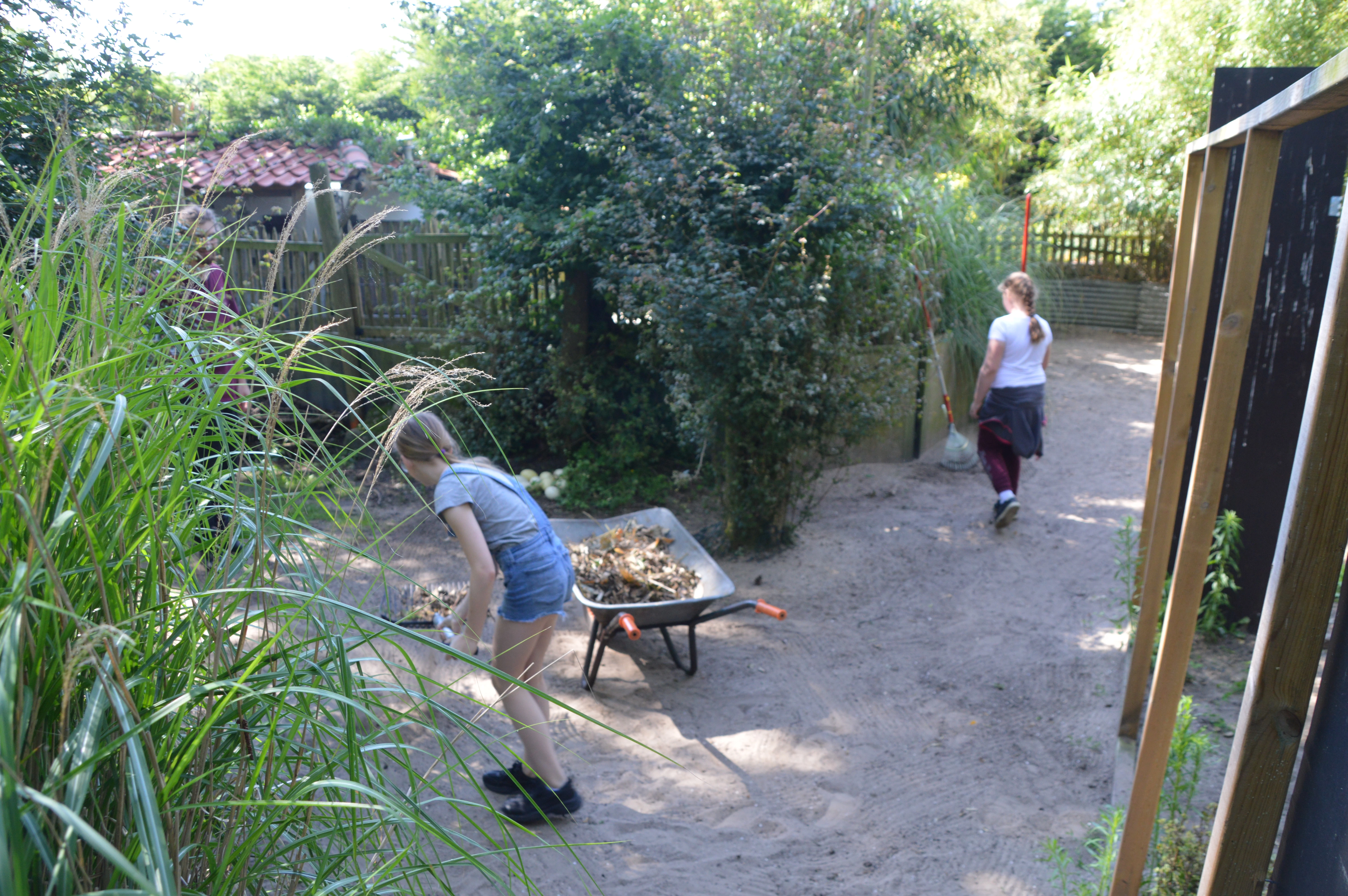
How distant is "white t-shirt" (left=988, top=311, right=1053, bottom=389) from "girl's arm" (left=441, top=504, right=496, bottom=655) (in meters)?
4.32

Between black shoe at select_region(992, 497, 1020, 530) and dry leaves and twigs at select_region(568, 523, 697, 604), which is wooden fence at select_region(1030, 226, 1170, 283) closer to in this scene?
black shoe at select_region(992, 497, 1020, 530)

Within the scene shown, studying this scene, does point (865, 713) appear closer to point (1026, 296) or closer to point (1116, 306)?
point (1026, 296)

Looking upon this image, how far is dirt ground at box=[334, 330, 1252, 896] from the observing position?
302 cm

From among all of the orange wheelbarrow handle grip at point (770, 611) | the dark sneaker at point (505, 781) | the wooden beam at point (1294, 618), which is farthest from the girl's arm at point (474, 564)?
the wooden beam at point (1294, 618)

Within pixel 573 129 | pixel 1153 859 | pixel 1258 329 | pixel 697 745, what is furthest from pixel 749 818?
pixel 573 129

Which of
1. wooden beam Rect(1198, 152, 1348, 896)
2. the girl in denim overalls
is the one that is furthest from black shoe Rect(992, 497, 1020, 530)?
wooden beam Rect(1198, 152, 1348, 896)

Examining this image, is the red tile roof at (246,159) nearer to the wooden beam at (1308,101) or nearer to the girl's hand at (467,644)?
the girl's hand at (467,644)

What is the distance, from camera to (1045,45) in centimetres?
2008

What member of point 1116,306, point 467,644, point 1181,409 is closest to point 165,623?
point 467,644

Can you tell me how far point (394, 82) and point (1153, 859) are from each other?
25481mm

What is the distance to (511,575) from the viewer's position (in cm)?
314

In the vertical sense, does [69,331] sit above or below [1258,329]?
above

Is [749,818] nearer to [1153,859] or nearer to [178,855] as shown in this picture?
[1153,859]

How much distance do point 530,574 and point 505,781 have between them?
94 cm
